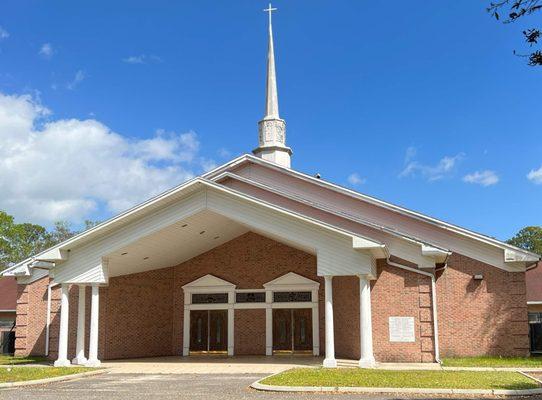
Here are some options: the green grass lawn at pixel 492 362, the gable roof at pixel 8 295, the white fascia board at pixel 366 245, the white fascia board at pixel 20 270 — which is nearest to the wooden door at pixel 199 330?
the white fascia board at pixel 20 270

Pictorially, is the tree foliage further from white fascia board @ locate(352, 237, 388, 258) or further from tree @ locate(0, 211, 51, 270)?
white fascia board @ locate(352, 237, 388, 258)

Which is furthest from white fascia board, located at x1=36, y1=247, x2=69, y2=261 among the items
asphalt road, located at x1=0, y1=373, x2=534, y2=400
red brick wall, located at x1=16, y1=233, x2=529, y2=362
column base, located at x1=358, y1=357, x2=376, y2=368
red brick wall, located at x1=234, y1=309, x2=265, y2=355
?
column base, located at x1=358, y1=357, x2=376, y2=368

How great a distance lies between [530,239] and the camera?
245 feet

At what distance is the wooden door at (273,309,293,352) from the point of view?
23.2 m

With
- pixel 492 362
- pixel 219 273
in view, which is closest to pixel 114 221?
pixel 219 273

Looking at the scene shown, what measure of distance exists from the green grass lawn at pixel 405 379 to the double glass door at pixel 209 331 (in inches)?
322

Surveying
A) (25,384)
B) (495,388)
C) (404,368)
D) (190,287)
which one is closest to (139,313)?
(190,287)

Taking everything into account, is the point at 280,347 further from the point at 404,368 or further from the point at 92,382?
the point at 92,382

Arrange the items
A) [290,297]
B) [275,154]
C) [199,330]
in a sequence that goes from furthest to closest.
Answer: [275,154], [199,330], [290,297]

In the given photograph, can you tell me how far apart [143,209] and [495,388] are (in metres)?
11.2

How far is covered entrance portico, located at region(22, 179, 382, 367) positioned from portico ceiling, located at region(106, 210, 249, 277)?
0.17 ft

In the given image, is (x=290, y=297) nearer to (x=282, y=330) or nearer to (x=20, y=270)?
(x=282, y=330)

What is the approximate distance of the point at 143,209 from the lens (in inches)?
756

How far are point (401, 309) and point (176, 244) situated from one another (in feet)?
25.7
